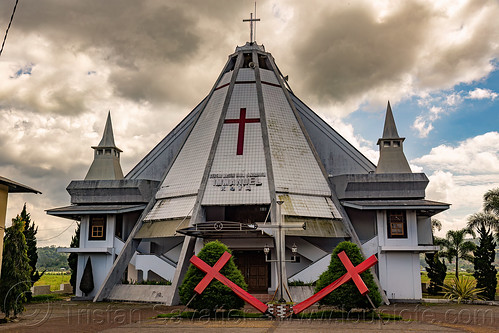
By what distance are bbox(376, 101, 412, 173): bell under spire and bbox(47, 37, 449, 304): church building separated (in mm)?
78

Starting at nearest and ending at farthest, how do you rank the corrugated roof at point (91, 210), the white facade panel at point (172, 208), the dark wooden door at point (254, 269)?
the white facade panel at point (172, 208), the dark wooden door at point (254, 269), the corrugated roof at point (91, 210)

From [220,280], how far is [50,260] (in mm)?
146840

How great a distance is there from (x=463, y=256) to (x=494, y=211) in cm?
654

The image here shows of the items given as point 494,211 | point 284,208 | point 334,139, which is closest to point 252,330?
point 284,208

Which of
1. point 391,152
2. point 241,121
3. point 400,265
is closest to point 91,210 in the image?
point 241,121

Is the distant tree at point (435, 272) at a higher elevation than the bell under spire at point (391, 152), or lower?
lower

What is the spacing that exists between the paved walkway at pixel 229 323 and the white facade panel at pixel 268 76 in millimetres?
19055

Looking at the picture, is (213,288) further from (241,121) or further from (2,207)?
(241,121)

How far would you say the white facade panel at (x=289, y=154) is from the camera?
30266 millimetres

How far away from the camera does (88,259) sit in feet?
105

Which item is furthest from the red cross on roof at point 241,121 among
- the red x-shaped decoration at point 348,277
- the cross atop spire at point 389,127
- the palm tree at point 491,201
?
the palm tree at point 491,201

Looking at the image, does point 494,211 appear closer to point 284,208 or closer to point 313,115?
point 313,115

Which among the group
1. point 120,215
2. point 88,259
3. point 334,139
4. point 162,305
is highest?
point 334,139

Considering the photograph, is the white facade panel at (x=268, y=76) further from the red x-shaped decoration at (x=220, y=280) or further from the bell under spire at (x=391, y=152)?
the red x-shaped decoration at (x=220, y=280)
